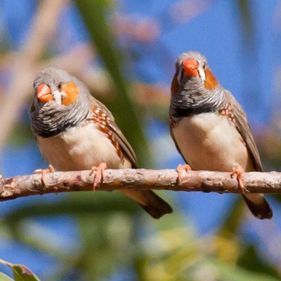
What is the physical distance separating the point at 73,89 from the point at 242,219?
3.21ft

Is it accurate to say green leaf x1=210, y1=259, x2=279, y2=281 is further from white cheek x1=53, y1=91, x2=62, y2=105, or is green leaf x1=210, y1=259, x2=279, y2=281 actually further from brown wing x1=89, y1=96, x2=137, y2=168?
white cheek x1=53, y1=91, x2=62, y2=105

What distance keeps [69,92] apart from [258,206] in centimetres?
88

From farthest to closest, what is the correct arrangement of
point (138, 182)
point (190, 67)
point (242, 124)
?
point (242, 124) → point (190, 67) → point (138, 182)

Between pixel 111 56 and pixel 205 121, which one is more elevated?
pixel 111 56

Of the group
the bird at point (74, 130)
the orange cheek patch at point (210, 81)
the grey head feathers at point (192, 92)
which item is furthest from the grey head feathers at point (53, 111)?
the orange cheek patch at point (210, 81)

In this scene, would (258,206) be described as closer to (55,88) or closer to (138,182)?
(55,88)

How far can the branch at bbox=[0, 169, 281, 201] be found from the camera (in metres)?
3.24

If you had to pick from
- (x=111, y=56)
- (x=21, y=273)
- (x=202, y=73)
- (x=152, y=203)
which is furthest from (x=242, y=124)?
(x=21, y=273)

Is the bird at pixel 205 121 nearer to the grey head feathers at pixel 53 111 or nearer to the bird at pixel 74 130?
the bird at pixel 74 130

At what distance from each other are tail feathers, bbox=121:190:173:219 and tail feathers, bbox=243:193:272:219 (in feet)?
1.12

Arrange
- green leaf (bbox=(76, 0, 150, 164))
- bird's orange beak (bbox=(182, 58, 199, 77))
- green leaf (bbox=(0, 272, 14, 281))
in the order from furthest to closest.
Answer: bird's orange beak (bbox=(182, 58, 199, 77)) < green leaf (bbox=(76, 0, 150, 164)) < green leaf (bbox=(0, 272, 14, 281))

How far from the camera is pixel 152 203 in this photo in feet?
13.6

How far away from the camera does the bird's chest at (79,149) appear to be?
155 inches

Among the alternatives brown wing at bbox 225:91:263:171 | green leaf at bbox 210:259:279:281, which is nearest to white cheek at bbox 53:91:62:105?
brown wing at bbox 225:91:263:171
